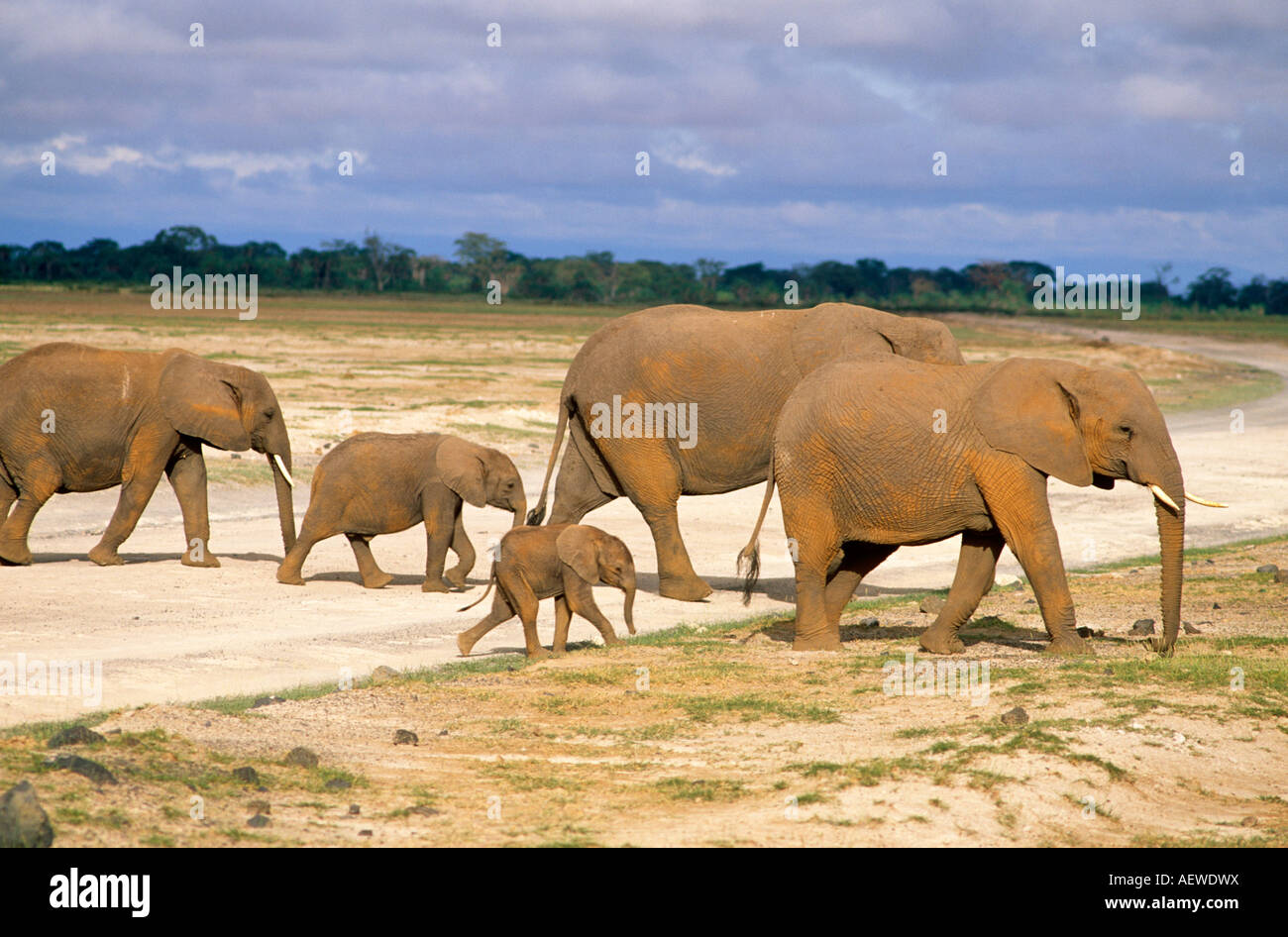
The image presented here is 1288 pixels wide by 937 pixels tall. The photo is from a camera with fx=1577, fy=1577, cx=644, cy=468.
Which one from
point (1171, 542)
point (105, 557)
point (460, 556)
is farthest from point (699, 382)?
point (105, 557)

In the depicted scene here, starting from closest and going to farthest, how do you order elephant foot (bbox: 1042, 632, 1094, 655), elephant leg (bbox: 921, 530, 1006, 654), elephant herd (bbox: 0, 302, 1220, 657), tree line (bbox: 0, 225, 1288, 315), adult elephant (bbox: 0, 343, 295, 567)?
elephant herd (bbox: 0, 302, 1220, 657)
elephant foot (bbox: 1042, 632, 1094, 655)
elephant leg (bbox: 921, 530, 1006, 654)
adult elephant (bbox: 0, 343, 295, 567)
tree line (bbox: 0, 225, 1288, 315)

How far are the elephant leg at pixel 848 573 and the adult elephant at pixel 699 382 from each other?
2.57 metres

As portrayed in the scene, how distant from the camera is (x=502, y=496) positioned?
601 inches

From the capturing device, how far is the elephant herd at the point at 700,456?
37.1 feet

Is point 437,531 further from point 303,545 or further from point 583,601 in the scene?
point 583,601

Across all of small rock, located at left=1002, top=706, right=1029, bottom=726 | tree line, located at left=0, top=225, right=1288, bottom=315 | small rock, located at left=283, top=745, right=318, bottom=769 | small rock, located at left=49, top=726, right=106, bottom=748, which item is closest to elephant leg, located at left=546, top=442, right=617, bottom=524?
small rock, located at left=1002, top=706, right=1029, bottom=726

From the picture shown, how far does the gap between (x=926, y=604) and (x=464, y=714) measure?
18.1 feet

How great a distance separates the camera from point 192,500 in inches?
656

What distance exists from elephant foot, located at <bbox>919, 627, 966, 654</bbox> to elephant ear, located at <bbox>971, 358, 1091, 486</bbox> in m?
1.44

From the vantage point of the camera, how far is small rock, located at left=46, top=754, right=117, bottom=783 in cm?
751

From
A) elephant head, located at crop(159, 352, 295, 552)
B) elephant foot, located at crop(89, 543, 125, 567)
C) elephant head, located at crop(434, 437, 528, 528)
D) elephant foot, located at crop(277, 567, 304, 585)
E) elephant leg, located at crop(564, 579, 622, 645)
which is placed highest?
elephant head, located at crop(159, 352, 295, 552)

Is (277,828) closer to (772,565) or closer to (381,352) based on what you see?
(772,565)

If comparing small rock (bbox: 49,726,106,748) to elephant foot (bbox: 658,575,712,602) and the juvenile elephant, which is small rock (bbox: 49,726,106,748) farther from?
elephant foot (bbox: 658,575,712,602)

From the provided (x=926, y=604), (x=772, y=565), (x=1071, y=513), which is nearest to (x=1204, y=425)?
(x=1071, y=513)
